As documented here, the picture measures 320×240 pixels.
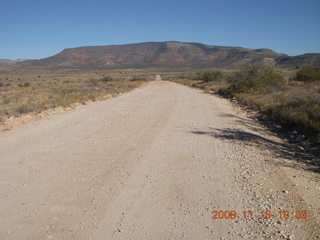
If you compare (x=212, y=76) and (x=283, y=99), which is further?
(x=212, y=76)

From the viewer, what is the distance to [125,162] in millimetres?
6301

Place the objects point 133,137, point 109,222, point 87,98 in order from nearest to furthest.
→ 1. point 109,222
2. point 133,137
3. point 87,98

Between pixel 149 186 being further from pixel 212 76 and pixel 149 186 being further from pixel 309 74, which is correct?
pixel 212 76

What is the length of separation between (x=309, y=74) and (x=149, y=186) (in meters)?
27.9

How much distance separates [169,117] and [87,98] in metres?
10.5

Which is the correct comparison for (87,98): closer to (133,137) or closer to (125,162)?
(133,137)

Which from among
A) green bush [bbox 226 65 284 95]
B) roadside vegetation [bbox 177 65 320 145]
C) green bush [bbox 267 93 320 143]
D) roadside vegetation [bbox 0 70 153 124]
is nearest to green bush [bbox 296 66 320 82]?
roadside vegetation [bbox 177 65 320 145]

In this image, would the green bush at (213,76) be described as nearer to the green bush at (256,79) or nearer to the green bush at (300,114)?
the green bush at (256,79)

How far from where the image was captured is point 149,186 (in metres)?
5.02

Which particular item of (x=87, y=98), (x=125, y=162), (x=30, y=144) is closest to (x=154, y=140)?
(x=125, y=162)
